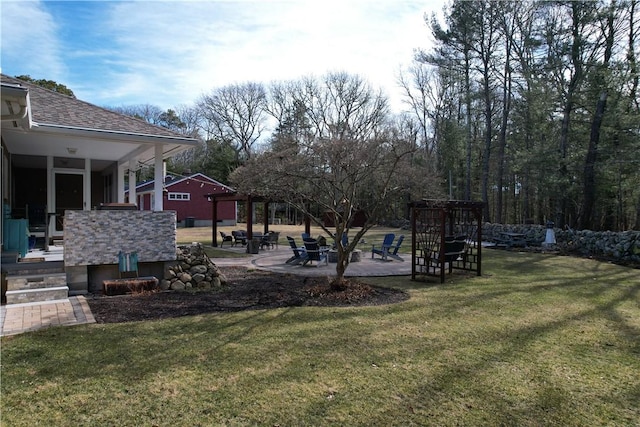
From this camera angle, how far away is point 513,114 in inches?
965

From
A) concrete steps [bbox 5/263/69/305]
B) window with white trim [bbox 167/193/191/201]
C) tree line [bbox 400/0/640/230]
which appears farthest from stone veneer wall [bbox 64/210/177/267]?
window with white trim [bbox 167/193/191/201]

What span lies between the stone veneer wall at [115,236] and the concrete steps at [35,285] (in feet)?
1.37

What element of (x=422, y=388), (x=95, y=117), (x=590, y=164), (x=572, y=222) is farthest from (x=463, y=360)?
(x=572, y=222)

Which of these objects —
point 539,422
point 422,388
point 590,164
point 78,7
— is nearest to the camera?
point 539,422

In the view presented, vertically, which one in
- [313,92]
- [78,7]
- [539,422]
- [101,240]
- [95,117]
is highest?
[313,92]

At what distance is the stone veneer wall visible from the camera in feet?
25.2

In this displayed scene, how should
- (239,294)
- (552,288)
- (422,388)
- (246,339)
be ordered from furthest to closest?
(552,288)
(239,294)
(246,339)
(422,388)

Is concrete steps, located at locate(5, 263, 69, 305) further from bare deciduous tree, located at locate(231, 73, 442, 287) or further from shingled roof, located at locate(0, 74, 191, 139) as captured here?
bare deciduous tree, located at locate(231, 73, 442, 287)

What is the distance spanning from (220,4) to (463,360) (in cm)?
683

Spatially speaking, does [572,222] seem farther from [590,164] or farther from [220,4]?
[220,4]

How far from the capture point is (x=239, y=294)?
305 inches

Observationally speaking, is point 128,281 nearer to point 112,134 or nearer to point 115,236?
point 115,236

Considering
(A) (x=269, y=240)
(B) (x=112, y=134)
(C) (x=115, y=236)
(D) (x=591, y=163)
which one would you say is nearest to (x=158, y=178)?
(B) (x=112, y=134)

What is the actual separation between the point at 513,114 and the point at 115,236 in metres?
23.3
